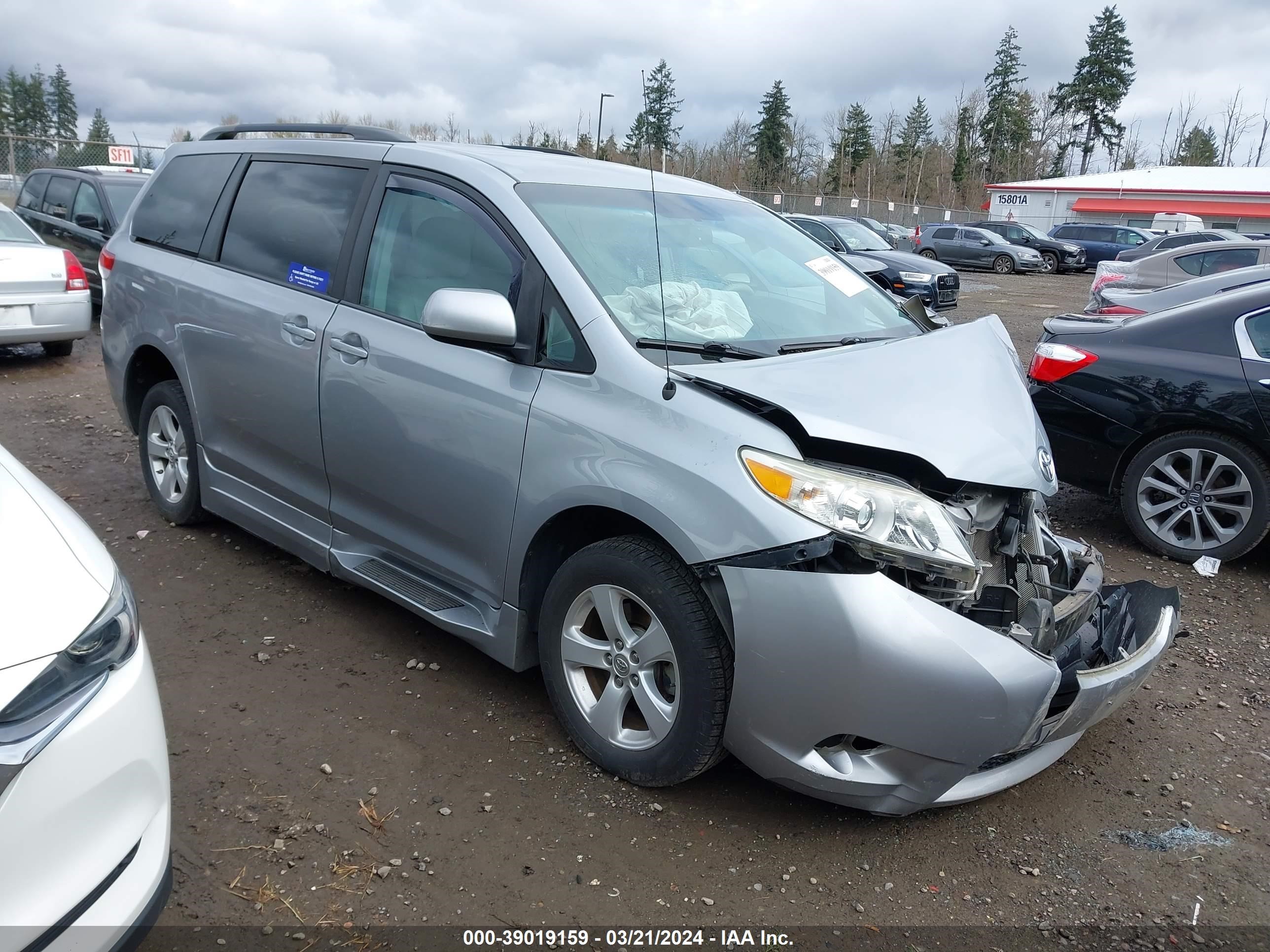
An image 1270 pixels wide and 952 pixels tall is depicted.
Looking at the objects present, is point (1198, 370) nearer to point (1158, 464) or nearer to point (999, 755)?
point (1158, 464)

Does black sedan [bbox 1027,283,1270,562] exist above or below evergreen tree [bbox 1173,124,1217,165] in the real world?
below

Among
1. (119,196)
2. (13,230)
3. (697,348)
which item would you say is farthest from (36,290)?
(697,348)

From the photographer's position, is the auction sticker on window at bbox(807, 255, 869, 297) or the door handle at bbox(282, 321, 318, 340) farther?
the auction sticker on window at bbox(807, 255, 869, 297)

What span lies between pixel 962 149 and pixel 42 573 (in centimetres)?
7555

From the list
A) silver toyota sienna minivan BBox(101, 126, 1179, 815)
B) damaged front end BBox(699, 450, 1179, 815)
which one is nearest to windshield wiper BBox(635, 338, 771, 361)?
silver toyota sienna minivan BBox(101, 126, 1179, 815)

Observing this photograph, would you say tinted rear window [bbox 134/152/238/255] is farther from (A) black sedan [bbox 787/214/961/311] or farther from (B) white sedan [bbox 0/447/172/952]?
(A) black sedan [bbox 787/214/961/311]

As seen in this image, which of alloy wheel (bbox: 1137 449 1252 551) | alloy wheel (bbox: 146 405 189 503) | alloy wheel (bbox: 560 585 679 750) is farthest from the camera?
alloy wheel (bbox: 1137 449 1252 551)

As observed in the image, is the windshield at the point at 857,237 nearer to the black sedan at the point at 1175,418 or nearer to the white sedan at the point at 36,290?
the black sedan at the point at 1175,418

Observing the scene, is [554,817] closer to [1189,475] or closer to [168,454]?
[168,454]

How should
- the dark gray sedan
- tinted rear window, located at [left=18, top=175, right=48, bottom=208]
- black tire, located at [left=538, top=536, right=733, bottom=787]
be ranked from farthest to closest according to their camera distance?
the dark gray sedan < tinted rear window, located at [left=18, top=175, right=48, bottom=208] < black tire, located at [left=538, top=536, right=733, bottom=787]

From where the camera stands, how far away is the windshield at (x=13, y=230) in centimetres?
886

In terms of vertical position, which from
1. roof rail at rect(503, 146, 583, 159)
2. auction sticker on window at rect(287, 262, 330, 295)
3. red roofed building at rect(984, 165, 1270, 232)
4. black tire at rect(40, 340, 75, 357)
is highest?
red roofed building at rect(984, 165, 1270, 232)

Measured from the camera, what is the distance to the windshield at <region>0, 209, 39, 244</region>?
886cm

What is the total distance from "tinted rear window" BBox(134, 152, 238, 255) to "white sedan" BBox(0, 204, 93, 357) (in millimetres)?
4552
